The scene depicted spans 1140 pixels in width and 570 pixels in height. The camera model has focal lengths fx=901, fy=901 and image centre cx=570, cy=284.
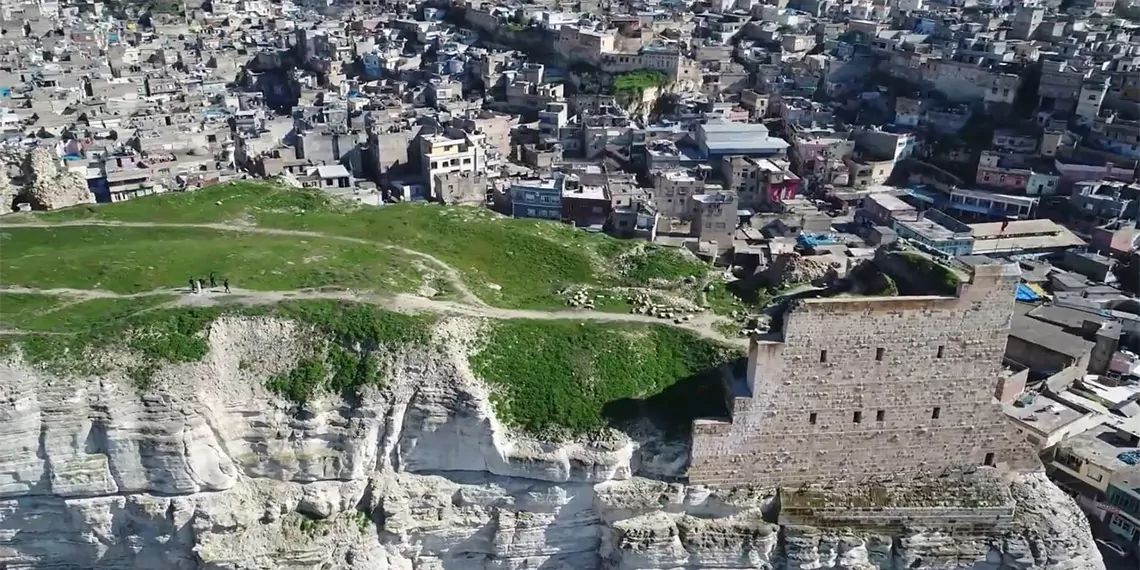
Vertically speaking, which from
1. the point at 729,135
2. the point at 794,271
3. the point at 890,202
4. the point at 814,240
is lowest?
the point at 814,240

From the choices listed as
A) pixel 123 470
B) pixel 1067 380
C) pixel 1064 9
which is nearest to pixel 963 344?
pixel 1067 380

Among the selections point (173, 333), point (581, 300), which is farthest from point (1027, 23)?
point (173, 333)

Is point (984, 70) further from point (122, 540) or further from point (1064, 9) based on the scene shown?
point (122, 540)

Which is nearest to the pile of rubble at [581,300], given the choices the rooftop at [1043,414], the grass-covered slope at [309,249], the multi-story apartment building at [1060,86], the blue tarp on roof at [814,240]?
the grass-covered slope at [309,249]

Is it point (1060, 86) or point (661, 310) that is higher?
point (1060, 86)

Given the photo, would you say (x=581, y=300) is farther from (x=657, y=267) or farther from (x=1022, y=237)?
(x=1022, y=237)

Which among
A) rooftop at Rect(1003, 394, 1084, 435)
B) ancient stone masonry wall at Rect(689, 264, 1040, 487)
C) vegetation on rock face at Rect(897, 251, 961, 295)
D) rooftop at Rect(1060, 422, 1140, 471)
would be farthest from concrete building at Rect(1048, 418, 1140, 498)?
vegetation on rock face at Rect(897, 251, 961, 295)

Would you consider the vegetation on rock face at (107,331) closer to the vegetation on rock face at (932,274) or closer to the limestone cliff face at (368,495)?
the limestone cliff face at (368,495)
